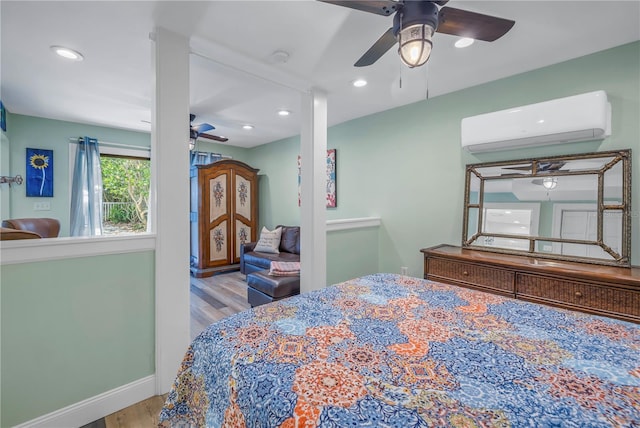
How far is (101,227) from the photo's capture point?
4156 millimetres

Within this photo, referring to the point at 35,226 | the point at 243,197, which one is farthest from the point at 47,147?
the point at 243,197

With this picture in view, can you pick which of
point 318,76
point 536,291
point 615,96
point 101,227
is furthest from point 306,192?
point 101,227

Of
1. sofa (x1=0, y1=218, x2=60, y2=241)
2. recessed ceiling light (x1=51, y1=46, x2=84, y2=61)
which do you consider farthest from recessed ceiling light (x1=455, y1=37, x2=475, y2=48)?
sofa (x1=0, y1=218, x2=60, y2=241)

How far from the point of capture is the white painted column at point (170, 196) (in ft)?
5.93

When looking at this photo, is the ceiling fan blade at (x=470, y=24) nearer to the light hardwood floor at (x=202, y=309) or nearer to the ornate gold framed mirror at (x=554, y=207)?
the ornate gold framed mirror at (x=554, y=207)

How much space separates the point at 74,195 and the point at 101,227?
1.82 feet

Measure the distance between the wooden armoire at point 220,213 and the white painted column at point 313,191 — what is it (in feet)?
7.88

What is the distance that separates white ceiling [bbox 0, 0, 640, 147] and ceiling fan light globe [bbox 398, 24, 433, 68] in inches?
22.6

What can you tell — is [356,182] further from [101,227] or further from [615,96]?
[101,227]

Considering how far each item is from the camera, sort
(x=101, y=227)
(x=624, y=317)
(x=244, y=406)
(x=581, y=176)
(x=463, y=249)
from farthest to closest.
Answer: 1. (x=101, y=227)
2. (x=463, y=249)
3. (x=581, y=176)
4. (x=624, y=317)
5. (x=244, y=406)

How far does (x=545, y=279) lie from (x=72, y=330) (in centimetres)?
311

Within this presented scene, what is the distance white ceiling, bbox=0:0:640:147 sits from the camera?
5.49ft

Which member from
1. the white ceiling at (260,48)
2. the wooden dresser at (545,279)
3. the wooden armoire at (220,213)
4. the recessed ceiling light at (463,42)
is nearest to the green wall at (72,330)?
the white ceiling at (260,48)

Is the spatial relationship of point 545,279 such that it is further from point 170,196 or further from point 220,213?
point 220,213
